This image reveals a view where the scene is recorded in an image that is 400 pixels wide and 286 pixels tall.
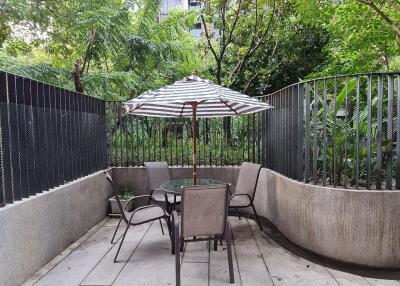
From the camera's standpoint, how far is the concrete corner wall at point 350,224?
3500 mm

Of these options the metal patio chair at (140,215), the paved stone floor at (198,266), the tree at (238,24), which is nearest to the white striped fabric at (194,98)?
the metal patio chair at (140,215)

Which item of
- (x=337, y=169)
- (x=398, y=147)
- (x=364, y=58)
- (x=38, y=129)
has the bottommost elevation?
(x=337, y=169)

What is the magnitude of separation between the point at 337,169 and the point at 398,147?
2.33ft

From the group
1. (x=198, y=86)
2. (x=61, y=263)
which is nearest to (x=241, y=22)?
(x=198, y=86)

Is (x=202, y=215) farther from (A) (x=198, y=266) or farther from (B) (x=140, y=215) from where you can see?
(B) (x=140, y=215)

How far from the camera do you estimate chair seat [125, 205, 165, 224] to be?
3934 mm

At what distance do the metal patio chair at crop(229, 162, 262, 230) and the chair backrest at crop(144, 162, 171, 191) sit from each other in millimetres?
1377

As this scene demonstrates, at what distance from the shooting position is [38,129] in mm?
3783

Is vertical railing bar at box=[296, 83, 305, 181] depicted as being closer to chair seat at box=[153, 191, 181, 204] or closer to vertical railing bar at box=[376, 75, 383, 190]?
vertical railing bar at box=[376, 75, 383, 190]

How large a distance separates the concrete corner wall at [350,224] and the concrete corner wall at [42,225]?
3.12 metres

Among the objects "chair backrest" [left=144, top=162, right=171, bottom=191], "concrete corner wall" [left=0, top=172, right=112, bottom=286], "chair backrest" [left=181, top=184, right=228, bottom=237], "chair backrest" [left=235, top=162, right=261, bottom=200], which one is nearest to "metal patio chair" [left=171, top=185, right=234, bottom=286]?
"chair backrest" [left=181, top=184, right=228, bottom=237]

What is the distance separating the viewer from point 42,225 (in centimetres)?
362

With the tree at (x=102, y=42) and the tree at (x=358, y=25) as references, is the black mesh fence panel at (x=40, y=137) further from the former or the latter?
the tree at (x=358, y=25)

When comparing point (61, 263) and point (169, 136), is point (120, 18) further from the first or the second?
point (61, 263)
